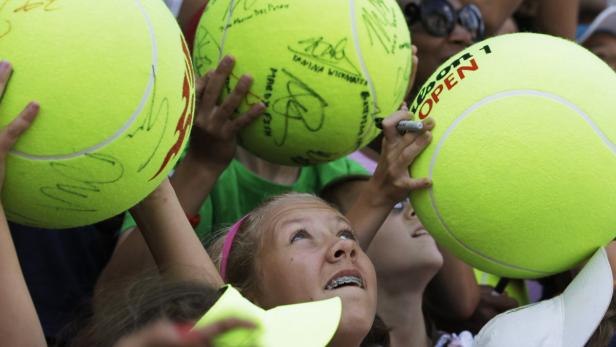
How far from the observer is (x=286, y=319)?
79.1 inches

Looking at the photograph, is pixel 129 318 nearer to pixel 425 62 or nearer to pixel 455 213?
pixel 455 213

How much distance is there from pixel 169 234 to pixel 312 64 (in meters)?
0.61

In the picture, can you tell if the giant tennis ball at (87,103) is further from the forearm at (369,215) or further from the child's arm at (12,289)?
the forearm at (369,215)

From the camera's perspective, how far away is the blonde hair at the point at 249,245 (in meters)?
2.85

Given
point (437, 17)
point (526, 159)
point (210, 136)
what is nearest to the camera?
point (526, 159)

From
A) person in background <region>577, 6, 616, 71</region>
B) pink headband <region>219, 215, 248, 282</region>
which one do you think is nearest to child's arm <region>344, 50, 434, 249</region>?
pink headband <region>219, 215, 248, 282</region>

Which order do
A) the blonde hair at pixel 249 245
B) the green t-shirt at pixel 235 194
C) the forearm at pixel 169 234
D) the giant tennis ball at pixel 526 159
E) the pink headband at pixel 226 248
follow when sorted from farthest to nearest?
the green t-shirt at pixel 235 194 < the pink headband at pixel 226 248 < the blonde hair at pixel 249 245 < the forearm at pixel 169 234 < the giant tennis ball at pixel 526 159

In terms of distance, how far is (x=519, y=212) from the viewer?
2496 mm

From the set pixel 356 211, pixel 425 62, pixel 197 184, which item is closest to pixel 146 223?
pixel 197 184
